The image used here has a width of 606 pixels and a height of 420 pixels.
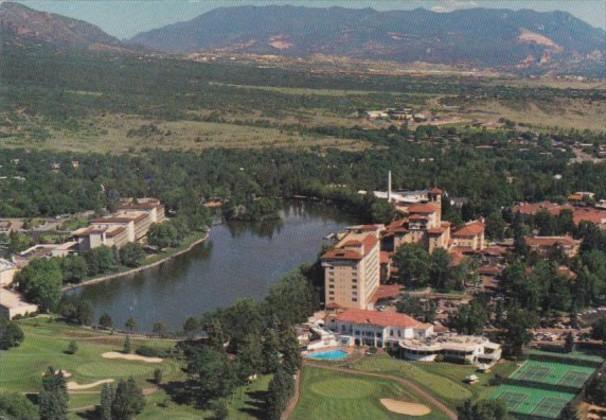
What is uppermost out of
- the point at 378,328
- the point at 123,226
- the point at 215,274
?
the point at 123,226

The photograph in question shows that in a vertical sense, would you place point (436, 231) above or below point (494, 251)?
above

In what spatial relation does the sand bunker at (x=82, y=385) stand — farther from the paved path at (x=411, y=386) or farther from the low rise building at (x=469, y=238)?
the low rise building at (x=469, y=238)

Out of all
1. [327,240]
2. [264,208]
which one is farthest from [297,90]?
[327,240]

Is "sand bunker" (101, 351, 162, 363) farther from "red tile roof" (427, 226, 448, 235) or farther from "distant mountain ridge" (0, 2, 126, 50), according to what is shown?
"distant mountain ridge" (0, 2, 126, 50)

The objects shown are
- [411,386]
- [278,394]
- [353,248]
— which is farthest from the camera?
[353,248]

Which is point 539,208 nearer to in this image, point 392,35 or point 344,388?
point 344,388

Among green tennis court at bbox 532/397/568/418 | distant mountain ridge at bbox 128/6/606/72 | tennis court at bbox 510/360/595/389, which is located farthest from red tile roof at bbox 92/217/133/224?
distant mountain ridge at bbox 128/6/606/72

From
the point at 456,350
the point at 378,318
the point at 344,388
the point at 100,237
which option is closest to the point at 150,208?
the point at 100,237
